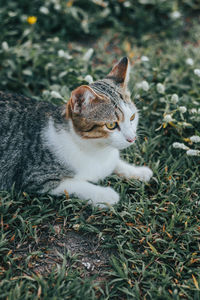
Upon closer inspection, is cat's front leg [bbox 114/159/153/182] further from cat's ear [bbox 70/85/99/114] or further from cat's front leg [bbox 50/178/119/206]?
cat's ear [bbox 70/85/99/114]

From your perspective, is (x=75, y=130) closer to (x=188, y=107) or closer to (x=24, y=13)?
(x=188, y=107)

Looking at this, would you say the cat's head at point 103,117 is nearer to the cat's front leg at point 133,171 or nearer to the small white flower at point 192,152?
the cat's front leg at point 133,171

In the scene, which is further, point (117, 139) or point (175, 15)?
point (175, 15)

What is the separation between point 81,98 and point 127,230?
127 centimetres

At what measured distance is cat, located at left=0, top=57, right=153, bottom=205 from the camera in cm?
292

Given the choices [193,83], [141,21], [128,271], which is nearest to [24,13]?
[141,21]

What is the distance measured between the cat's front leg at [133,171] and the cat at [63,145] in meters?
0.22

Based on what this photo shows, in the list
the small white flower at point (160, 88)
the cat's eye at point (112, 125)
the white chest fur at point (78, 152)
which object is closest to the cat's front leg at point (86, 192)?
the white chest fur at point (78, 152)

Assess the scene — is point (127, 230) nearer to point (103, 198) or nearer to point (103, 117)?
point (103, 198)

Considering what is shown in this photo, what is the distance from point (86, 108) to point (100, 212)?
3.40 ft

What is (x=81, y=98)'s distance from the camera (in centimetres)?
277

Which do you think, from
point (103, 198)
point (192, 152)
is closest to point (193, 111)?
point (192, 152)

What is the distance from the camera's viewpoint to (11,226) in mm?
3008

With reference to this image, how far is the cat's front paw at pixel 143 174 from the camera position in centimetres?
344
